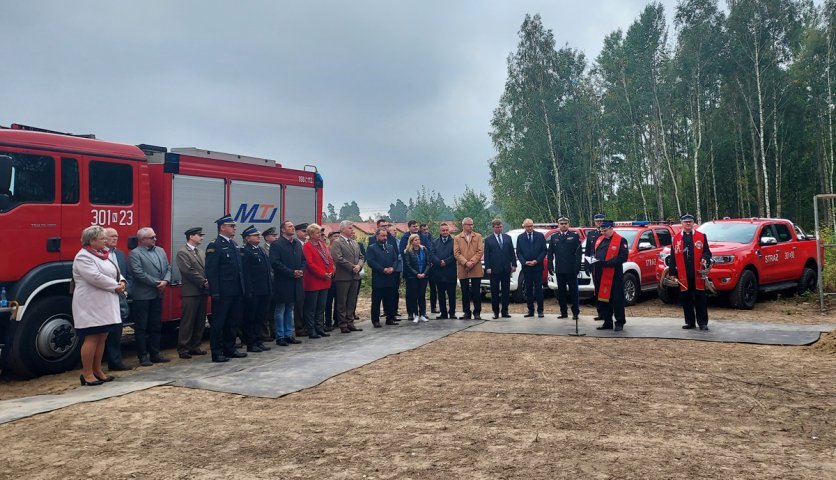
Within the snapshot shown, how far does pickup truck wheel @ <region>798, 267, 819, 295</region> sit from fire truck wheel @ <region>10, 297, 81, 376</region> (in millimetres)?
14466

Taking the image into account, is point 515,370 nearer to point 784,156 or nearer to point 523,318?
point 523,318

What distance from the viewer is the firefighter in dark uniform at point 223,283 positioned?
7.66 m

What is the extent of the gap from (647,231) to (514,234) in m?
3.15

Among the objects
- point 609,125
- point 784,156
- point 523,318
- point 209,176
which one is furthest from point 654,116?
point 209,176

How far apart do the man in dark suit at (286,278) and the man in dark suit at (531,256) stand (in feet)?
14.4

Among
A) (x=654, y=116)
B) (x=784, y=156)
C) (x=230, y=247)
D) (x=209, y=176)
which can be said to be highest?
(x=654, y=116)

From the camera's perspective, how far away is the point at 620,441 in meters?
4.21

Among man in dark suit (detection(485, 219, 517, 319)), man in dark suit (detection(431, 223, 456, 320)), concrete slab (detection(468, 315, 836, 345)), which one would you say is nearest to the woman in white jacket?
concrete slab (detection(468, 315, 836, 345))

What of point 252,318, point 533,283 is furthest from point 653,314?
point 252,318

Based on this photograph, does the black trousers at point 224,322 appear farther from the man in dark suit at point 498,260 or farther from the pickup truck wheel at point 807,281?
the pickup truck wheel at point 807,281

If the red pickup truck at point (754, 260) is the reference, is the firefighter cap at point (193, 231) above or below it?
above

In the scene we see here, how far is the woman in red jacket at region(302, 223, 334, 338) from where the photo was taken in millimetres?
9352

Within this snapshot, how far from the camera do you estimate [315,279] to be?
942cm

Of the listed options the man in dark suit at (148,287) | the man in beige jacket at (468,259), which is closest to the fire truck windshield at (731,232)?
the man in beige jacket at (468,259)
